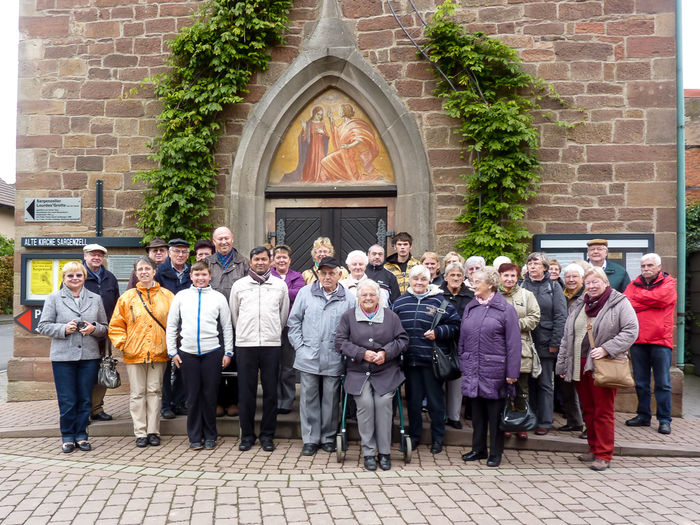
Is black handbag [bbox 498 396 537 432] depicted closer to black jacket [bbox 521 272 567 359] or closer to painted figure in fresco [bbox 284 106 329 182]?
black jacket [bbox 521 272 567 359]

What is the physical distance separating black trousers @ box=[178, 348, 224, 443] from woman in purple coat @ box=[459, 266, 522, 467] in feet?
7.56

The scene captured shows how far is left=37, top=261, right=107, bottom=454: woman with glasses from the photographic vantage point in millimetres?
4906

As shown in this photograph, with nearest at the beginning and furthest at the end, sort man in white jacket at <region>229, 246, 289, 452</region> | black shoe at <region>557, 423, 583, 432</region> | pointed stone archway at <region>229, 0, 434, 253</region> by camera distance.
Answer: man in white jacket at <region>229, 246, 289, 452</region> < black shoe at <region>557, 423, 583, 432</region> < pointed stone archway at <region>229, 0, 434, 253</region>

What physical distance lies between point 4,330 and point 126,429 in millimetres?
14896

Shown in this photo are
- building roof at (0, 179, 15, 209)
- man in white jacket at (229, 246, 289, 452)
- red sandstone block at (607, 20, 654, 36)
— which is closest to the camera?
man in white jacket at (229, 246, 289, 452)

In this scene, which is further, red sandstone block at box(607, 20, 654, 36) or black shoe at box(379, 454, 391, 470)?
red sandstone block at box(607, 20, 654, 36)

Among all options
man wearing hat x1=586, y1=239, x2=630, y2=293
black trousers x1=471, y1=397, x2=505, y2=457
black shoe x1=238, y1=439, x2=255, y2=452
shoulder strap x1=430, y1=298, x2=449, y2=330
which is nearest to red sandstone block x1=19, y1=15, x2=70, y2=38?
black shoe x1=238, y1=439, x2=255, y2=452

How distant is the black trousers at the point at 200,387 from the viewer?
4.88 metres

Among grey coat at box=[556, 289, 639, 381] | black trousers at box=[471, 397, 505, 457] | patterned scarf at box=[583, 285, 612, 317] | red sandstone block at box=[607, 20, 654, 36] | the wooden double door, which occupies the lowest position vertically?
black trousers at box=[471, 397, 505, 457]

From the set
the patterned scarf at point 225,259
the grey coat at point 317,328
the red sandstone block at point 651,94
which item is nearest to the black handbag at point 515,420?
the grey coat at point 317,328

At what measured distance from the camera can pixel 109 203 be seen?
739 cm

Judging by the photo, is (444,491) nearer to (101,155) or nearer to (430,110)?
(430,110)

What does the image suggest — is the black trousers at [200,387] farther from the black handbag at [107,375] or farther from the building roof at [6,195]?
the building roof at [6,195]

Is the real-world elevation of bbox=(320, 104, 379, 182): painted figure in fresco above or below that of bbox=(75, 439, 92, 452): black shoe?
above
